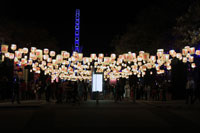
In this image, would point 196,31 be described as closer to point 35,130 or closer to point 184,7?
point 184,7

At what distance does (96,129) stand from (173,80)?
894 inches

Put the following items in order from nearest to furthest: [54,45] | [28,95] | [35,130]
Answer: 1. [35,130]
2. [28,95]
3. [54,45]

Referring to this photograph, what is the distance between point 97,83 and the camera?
2541 cm

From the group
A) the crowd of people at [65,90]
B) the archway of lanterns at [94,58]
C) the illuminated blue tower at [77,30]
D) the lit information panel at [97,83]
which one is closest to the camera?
the crowd of people at [65,90]

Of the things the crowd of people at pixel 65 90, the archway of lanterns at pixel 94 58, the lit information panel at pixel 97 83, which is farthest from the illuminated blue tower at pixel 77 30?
the lit information panel at pixel 97 83

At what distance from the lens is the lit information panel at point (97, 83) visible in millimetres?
25188

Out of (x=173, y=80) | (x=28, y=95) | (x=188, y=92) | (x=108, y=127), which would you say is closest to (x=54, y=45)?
(x=28, y=95)

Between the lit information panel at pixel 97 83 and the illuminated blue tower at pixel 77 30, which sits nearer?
the lit information panel at pixel 97 83

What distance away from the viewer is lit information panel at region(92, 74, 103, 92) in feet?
82.6

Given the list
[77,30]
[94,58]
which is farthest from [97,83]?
[77,30]

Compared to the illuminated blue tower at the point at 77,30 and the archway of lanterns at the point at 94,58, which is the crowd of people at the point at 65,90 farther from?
the illuminated blue tower at the point at 77,30

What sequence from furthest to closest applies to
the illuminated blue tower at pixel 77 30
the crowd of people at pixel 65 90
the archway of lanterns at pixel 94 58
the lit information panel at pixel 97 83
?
the illuminated blue tower at pixel 77 30 → the archway of lanterns at pixel 94 58 → the lit information panel at pixel 97 83 → the crowd of people at pixel 65 90

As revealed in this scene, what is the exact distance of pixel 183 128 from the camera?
9.71 m

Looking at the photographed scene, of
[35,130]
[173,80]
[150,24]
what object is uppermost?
[150,24]
